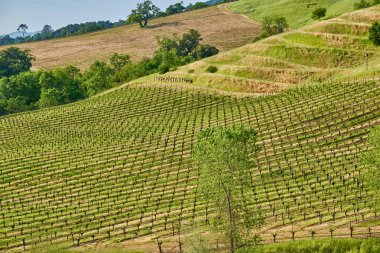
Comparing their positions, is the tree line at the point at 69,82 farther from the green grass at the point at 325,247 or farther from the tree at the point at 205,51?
the green grass at the point at 325,247

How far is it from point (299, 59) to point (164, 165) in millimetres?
55439

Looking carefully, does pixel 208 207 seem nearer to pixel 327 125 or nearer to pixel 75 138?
pixel 327 125

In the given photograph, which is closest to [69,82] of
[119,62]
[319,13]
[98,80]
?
[98,80]

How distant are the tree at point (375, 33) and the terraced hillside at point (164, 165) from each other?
2238cm

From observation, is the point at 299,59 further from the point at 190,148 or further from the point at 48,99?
the point at 48,99

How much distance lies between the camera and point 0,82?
570 ft

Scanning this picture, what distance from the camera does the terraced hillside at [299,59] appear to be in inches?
4466

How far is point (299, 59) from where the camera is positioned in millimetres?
120312

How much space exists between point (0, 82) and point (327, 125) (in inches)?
5060

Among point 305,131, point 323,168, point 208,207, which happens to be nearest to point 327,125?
point 305,131

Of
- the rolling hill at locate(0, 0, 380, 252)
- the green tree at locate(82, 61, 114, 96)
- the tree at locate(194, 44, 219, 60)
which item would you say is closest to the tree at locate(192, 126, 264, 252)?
the rolling hill at locate(0, 0, 380, 252)

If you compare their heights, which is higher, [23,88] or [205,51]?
[205,51]

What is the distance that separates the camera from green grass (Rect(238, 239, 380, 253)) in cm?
4522

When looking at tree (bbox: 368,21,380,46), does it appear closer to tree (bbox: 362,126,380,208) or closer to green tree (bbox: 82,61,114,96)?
tree (bbox: 362,126,380,208)
